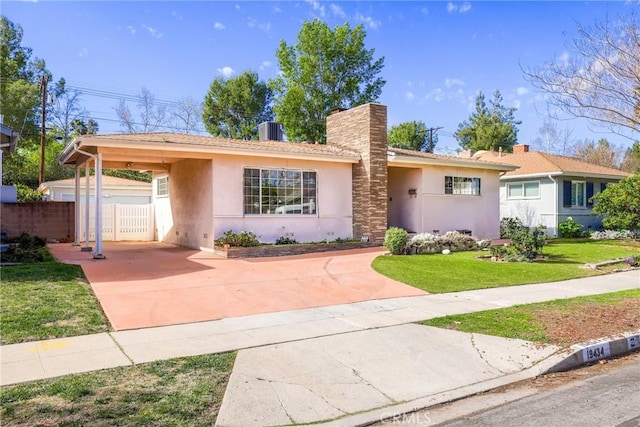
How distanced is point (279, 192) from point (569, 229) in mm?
15445

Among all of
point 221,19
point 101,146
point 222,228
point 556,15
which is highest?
point 221,19

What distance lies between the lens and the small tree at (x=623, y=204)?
56.7 feet

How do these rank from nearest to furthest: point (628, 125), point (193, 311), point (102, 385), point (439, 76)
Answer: point (102, 385), point (193, 311), point (628, 125), point (439, 76)

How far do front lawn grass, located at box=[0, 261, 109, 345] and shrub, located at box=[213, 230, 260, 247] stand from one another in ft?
14.6

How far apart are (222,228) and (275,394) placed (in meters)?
10.3

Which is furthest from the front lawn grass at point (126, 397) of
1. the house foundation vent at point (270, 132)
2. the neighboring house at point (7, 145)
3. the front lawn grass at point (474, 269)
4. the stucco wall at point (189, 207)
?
the house foundation vent at point (270, 132)

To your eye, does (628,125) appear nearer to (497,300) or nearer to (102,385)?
(497,300)

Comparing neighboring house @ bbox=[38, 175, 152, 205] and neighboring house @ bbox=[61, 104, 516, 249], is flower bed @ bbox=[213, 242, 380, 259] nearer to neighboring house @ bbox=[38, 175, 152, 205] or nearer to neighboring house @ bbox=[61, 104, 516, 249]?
neighboring house @ bbox=[61, 104, 516, 249]

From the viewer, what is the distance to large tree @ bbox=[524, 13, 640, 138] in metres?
9.90

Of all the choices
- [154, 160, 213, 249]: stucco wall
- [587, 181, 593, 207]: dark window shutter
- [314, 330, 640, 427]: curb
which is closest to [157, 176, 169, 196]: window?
[154, 160, 213, 249]: stucco wall

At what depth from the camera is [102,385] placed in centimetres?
421

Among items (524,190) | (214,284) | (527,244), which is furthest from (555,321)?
(524,190)

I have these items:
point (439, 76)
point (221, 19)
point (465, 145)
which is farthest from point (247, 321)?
point (465, 145)

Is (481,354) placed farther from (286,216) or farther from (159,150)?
(159,150)
